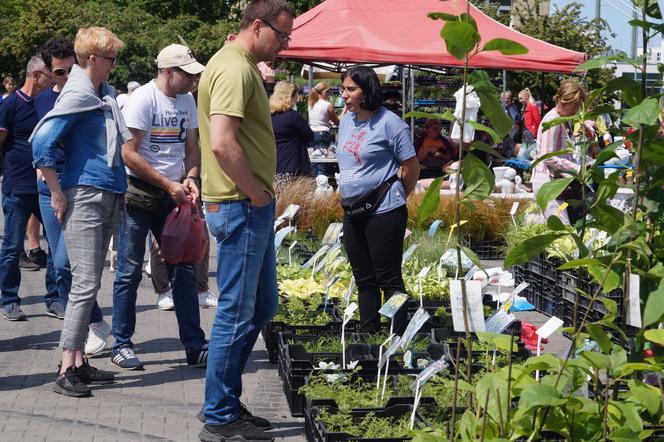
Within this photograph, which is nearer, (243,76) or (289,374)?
(243,76)

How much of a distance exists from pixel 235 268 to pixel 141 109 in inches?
72.7

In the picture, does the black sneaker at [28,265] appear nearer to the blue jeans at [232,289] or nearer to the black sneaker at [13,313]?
the black sneaker at [13,313]

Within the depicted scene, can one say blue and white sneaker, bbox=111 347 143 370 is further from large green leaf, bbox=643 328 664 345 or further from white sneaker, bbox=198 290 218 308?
large green leaf, bbox=643 328 664 345

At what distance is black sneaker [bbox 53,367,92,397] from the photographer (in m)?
5.65

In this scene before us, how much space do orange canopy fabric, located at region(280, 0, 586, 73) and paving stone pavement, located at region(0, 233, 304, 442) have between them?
20.9 ft

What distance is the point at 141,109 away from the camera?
241 inches

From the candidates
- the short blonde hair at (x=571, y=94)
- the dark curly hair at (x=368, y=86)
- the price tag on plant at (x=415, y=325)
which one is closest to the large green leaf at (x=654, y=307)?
the price tag on plant at (x=415, y=325)

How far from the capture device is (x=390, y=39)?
44.7ft

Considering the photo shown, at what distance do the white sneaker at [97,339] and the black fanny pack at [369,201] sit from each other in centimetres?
176

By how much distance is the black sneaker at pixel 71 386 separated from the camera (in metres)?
5.65

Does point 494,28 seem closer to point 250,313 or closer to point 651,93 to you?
point 250,313

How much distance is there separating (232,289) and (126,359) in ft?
6.28

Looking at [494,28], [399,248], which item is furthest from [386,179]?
[494,28]

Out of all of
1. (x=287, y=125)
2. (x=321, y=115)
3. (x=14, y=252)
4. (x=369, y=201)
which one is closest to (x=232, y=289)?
(x=369, y=201)
